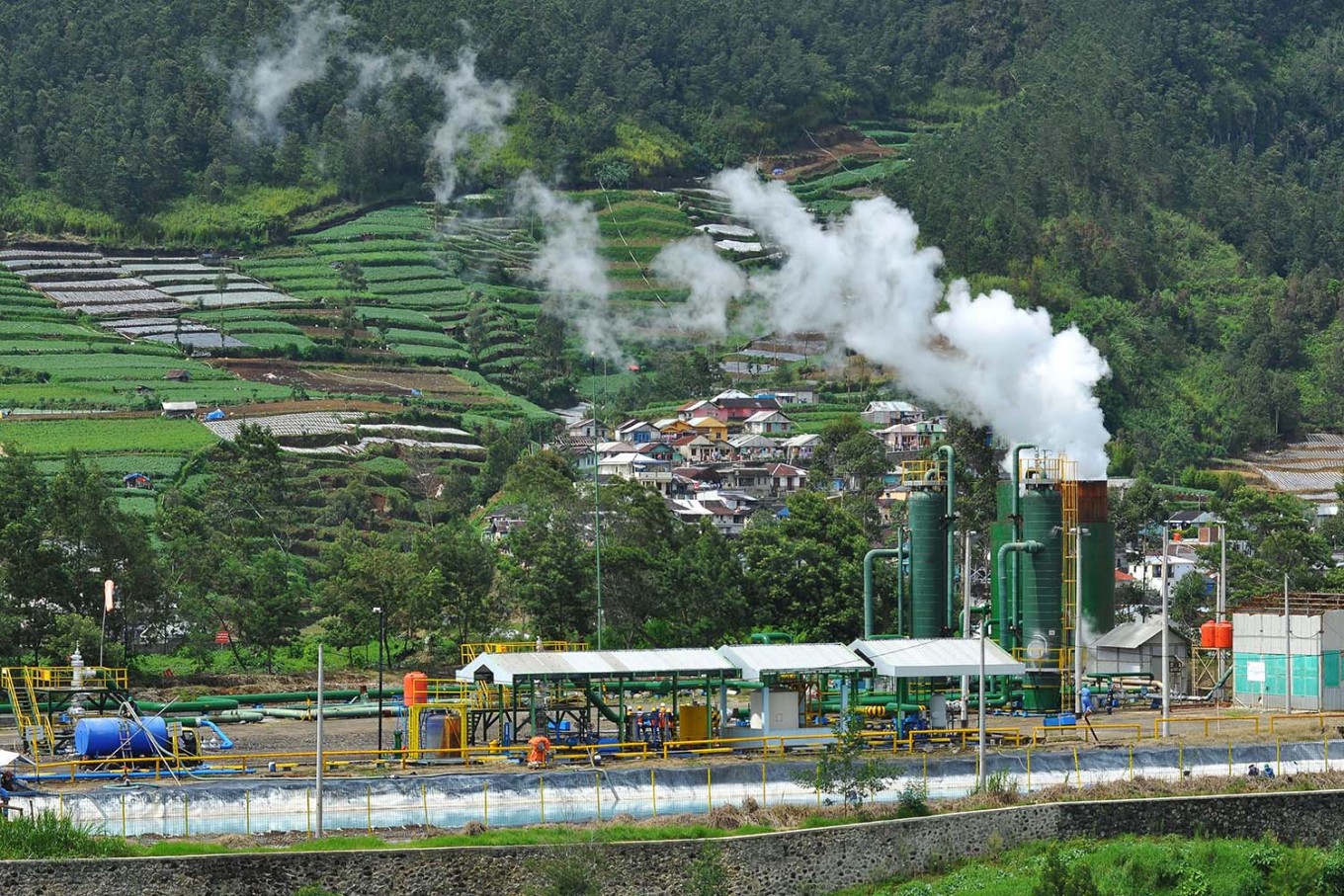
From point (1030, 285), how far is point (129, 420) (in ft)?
226

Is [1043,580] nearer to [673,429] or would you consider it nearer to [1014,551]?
[1014,551]

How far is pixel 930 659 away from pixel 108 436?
7676 centimetres

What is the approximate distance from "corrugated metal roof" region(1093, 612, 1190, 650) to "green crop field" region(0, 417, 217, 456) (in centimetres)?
6354

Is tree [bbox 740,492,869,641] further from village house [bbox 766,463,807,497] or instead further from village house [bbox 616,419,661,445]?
village house [bbox 616,419,661,445]

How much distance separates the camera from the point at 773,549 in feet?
259

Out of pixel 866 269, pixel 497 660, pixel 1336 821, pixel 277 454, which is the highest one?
pixel 866 269

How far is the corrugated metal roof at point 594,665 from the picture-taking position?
48.9 m

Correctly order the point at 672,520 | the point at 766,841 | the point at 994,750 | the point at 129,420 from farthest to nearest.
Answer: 1. the point at 129,420
2. the point at 672,520
3. the point at 994,750
4. the point at 766,841

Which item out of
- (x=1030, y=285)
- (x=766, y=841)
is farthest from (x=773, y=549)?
(x=1030, y=285)

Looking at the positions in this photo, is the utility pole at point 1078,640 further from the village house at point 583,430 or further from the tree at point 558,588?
the village house at point 583,430

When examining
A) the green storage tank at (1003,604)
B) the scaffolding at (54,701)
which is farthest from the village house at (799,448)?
the scaffolding at (54,701)

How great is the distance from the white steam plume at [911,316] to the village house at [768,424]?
822 centimetres

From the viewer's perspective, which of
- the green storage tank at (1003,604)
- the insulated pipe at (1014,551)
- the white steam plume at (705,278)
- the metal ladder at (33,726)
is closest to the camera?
the metal ladder at (33,726)

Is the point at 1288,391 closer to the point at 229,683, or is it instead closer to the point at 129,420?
the point at 129,420
